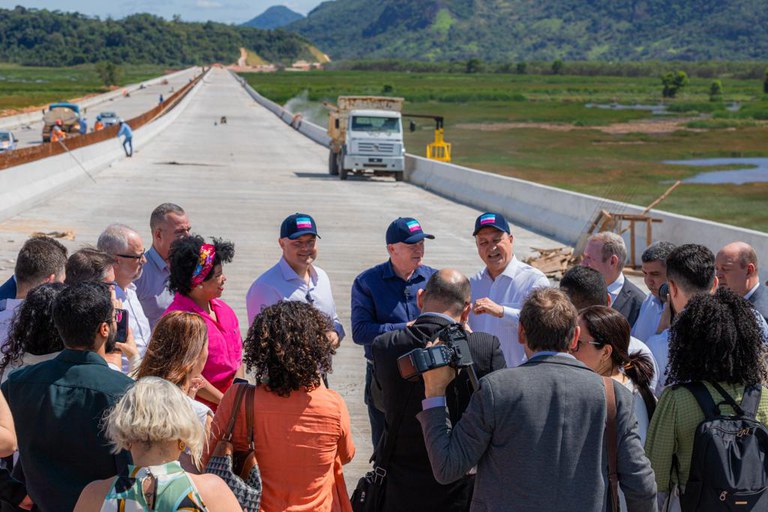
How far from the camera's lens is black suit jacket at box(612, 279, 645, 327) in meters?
7.11

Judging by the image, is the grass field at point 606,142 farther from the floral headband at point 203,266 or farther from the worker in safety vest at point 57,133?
the floral headband at point 203,266

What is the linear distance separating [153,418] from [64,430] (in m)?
0.77

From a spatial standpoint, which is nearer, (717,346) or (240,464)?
(240,464)

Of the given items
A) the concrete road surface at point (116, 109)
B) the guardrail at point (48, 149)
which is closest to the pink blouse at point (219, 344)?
the guardrail at point (48, 149)

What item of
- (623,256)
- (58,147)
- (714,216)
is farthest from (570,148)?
(623,256)

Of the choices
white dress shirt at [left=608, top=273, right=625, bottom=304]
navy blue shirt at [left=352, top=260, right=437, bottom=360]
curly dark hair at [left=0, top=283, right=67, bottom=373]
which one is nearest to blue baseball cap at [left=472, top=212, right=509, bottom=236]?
navy blue shirt at [left=352, top=260, right=437, bottom=360]

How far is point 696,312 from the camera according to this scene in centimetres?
457

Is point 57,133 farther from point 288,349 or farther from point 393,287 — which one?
point 288,349

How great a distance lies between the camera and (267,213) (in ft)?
75.0

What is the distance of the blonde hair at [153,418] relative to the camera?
355 centimetres

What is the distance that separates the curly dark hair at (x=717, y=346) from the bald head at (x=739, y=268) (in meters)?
2.35

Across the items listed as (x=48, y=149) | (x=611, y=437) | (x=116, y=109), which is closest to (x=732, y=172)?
(x=48, y=149)

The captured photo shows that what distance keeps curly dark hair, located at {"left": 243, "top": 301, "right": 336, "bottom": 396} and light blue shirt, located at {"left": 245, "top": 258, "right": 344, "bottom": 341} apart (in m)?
2.03

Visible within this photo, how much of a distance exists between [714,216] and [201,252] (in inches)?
898
